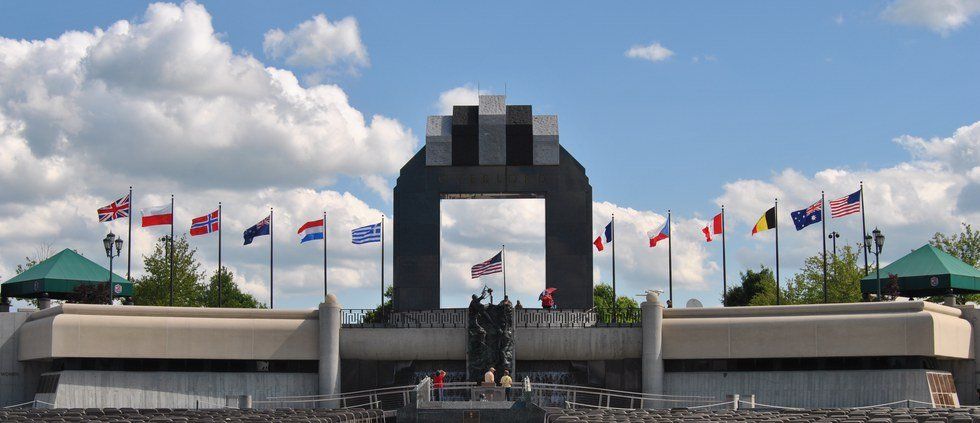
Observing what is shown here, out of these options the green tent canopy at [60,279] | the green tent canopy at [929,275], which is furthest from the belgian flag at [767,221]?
the green tent canopy at [60,279]

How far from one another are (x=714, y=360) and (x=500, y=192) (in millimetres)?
12267

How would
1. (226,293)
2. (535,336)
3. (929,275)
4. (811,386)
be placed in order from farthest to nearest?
(226,293)
(929,275)
(535,336)
(811,386)

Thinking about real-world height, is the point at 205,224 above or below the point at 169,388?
above

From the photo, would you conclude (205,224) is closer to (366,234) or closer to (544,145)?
(366,234)

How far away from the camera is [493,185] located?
5775 cm

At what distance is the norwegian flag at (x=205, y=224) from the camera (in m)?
61.2

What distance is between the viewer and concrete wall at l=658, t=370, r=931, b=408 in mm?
50906

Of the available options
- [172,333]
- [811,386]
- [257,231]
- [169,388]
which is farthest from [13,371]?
[811,386]

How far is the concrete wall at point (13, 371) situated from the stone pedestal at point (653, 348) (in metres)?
26.0

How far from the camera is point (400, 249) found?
57656 mm

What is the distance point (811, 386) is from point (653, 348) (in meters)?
6.53

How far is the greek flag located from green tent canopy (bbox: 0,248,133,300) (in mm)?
12187

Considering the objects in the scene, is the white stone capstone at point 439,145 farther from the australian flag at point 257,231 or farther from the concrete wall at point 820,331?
the concrete wall at point 820,331

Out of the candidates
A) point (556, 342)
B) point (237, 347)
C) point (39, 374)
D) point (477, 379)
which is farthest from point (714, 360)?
point (39, 374)
